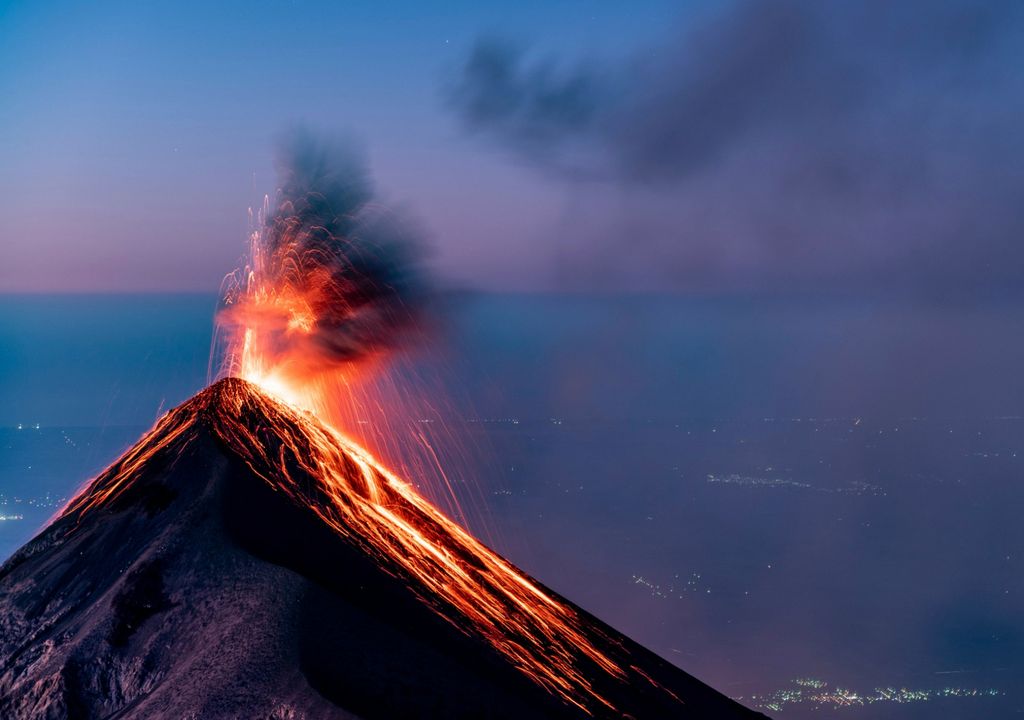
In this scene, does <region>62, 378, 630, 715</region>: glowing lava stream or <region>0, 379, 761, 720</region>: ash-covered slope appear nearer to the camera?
<region>0, 379, 761, 720</region>: ash-covered slope

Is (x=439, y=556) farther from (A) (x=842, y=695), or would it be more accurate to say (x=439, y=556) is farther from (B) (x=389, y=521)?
(A) (x=842, y=695)

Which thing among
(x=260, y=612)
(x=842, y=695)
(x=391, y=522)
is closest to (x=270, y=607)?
(x=260, y=612)

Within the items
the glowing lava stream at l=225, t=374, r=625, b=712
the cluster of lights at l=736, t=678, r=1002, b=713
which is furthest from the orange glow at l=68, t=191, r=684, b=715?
the cluster of lights at l=736, t=678, r=1002, b=713

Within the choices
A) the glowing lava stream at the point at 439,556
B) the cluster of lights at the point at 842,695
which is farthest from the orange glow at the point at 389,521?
the cluster of lights at the point at 842,695

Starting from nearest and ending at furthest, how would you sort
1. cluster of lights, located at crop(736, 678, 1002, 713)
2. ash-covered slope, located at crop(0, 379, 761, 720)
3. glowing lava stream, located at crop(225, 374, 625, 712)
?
1. ash-covered slope, located at crop(0, 379, 761, 720)
2. glowing lava stream, located at crop(225, 374, 625, 712)
3. cluster of lights, located at crop(736, 678, 1002, 713)

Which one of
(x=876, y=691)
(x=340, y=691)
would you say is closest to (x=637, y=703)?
(x=340, y=691)

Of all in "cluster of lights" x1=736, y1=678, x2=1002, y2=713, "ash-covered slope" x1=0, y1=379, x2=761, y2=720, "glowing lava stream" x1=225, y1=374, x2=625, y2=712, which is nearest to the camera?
"ash-covered slope" x1=0, y1=379, x2=761, y2=720

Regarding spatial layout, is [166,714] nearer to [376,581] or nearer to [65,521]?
[376,581]

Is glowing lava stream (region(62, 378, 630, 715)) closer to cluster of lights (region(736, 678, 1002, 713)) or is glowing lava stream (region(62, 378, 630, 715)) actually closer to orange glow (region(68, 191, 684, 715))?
orange glow (region(68, 191, 684, 715))
